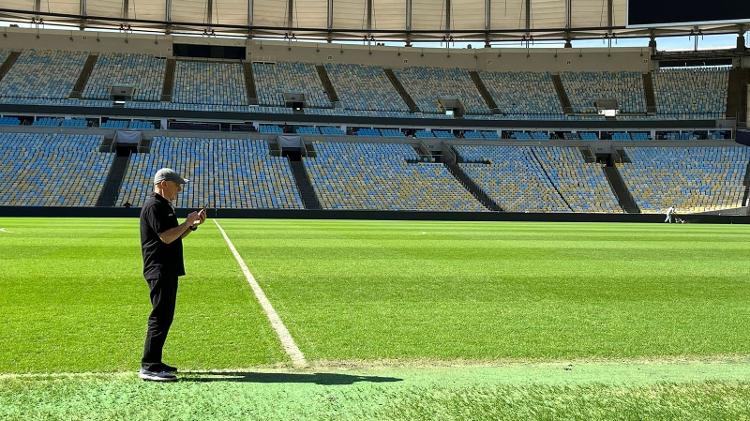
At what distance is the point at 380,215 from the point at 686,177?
24.6 meters

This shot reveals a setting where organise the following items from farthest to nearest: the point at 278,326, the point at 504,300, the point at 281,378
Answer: the point at 504,300 < the point at 278,326 < the point at 281,378

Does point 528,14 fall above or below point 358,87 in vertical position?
above

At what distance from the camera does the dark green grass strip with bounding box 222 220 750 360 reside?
768cm

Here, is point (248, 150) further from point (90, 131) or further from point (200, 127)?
point (90, 131)

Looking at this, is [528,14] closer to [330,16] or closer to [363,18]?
[363,18]

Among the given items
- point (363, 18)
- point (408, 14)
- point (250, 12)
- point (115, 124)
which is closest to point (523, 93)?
point (408, 14)

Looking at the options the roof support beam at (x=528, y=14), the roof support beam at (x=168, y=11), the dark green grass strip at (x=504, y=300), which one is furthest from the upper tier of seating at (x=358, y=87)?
the dark green grass strip at (x=504, y=300)

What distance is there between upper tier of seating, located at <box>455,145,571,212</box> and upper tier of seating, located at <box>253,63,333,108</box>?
12.8 m

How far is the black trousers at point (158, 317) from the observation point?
5.89 metres

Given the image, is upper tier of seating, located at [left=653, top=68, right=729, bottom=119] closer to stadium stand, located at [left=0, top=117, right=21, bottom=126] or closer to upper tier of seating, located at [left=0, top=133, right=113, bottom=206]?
upper tier of seating, located at [left=0, top=133, right=113, bottom=206]

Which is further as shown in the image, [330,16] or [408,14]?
[408,14]

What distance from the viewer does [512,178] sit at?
168 ft

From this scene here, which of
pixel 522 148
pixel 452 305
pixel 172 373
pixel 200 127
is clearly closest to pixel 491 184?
pixel 522 148

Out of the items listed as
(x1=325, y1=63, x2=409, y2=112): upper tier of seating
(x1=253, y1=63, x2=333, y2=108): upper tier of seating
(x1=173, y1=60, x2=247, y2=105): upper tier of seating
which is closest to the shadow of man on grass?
(x1=173, y1=60, x2=247, y2=105): upper tier of seating
